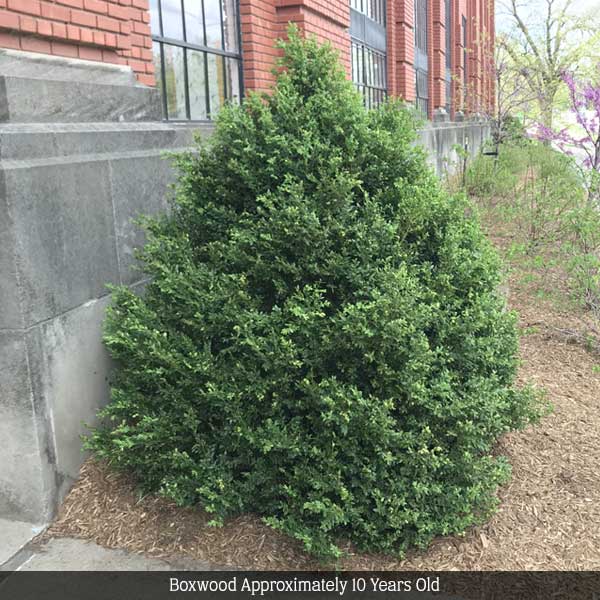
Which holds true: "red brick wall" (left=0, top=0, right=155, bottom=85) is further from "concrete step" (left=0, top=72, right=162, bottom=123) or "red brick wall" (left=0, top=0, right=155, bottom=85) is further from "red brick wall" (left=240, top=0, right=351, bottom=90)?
"red brick wall" (left=240, top=0, right=351, bottom=90)

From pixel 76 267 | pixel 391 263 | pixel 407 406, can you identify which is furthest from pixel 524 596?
pixel 76 267

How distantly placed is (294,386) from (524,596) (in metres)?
1.30

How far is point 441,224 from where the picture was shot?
3.55m

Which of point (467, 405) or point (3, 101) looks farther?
point (3, 101)

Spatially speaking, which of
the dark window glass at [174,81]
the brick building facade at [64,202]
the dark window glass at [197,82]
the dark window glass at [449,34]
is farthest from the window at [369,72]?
the dark window glass at [449,34]

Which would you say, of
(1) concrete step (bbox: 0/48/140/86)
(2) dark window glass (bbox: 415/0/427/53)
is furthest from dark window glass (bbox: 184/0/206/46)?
(2) dark window glass (bbox: 415/0/427/53)

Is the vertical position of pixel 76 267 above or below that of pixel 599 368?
above

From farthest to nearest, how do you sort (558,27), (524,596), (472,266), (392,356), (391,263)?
(558,27) < (472,266) < (391,263) < (392,356) < (524,596)

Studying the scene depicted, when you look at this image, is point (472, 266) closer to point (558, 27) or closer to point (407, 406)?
point (407, 406)

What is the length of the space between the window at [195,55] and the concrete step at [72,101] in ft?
3.69

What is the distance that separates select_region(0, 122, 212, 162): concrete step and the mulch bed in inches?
65.6

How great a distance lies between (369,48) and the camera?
13500 millimetres

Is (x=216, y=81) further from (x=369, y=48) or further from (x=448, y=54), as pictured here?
(x=448, y=54)
